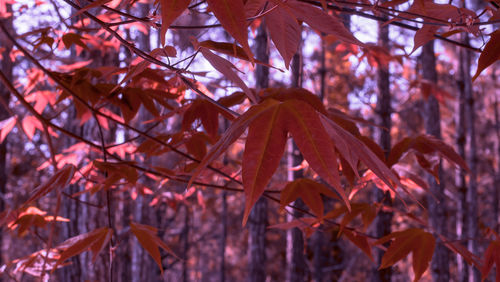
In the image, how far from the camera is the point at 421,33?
3.52 ft

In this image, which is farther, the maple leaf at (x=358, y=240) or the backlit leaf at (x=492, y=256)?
the maple leaf at (x=358, y=240)

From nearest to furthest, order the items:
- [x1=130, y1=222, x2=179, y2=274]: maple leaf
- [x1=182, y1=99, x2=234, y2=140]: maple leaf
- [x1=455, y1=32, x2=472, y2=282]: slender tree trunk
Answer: [x1=130, y1=222, x2=179, y2=274]: maple leaf, [x1=182, y1=99, x2=234, y2=140]: maple leaf, [x1=455, y1=32, x2=472, y2=282]: slender tree trunk

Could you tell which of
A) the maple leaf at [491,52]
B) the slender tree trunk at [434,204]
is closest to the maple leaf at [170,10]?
the maple leaf at [491,52]

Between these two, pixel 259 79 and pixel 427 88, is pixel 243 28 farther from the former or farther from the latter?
pixel 427 88

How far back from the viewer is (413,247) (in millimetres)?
1295

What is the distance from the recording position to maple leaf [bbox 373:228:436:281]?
1271 millimetres

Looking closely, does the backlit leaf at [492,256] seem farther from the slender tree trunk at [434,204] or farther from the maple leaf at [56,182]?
the slender tree trunk at [434,204]

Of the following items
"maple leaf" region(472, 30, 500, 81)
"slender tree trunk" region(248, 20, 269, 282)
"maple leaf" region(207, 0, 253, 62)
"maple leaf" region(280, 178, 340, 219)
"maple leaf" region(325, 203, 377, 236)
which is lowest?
"slender tree trunk" region(248, 20, 269, 282)

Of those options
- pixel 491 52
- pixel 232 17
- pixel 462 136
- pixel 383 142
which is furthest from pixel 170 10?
pixel 462 136

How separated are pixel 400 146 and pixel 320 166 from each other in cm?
91

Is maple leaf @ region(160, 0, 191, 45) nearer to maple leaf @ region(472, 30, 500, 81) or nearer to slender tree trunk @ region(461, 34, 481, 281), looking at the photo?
maple leaf @ region(472, 30, 500, 81)

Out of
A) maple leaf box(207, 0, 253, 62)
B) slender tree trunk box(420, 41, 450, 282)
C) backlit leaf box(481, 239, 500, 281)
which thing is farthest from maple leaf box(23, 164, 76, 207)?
slender tree trunk box(420, 41, 450, 282)

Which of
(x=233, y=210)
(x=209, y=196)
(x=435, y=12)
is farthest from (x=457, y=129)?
(x=233, y=210)

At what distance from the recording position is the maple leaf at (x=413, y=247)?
4.17 ft
